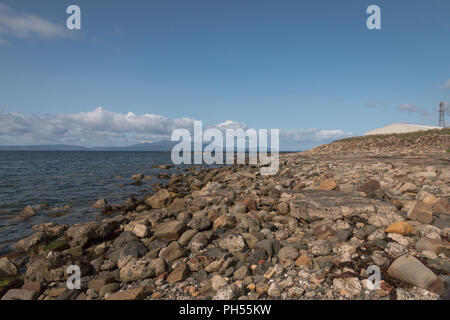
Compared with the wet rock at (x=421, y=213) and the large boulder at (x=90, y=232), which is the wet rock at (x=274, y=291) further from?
the large boulder at (x=90, y=232)

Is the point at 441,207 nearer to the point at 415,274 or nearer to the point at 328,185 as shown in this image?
the point at 328,185

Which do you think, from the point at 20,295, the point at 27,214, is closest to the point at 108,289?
the point at 20,295

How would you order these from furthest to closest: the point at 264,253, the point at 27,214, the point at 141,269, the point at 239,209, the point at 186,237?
the point at 27,214
the point at 239,209
the point at 186,237
the point at 264,253
the point at 141,269

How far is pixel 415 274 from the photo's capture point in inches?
144

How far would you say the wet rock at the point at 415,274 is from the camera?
11.4 ft

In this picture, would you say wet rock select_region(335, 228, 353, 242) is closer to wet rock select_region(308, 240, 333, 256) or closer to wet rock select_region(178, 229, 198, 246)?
wet rock select_region(308, 240, 333, 256)

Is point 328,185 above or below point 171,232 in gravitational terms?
above

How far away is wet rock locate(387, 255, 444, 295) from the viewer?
3488mm

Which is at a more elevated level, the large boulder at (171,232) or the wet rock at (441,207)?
the wet rock at (441,207)

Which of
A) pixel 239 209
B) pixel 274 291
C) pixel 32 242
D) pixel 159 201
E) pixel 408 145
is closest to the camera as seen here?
pixel 274 291

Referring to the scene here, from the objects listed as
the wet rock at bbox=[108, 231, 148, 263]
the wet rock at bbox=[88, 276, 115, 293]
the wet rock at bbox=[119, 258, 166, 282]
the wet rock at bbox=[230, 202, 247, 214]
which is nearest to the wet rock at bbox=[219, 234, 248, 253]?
the wet rock at bbox=[119, 258, 166, 282]

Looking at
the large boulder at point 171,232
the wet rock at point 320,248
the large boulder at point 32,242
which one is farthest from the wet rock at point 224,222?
the large boulder at point 32,242

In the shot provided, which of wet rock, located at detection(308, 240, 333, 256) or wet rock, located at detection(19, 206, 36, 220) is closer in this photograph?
wet rock, located at detection(308, 240, 333, 256)
